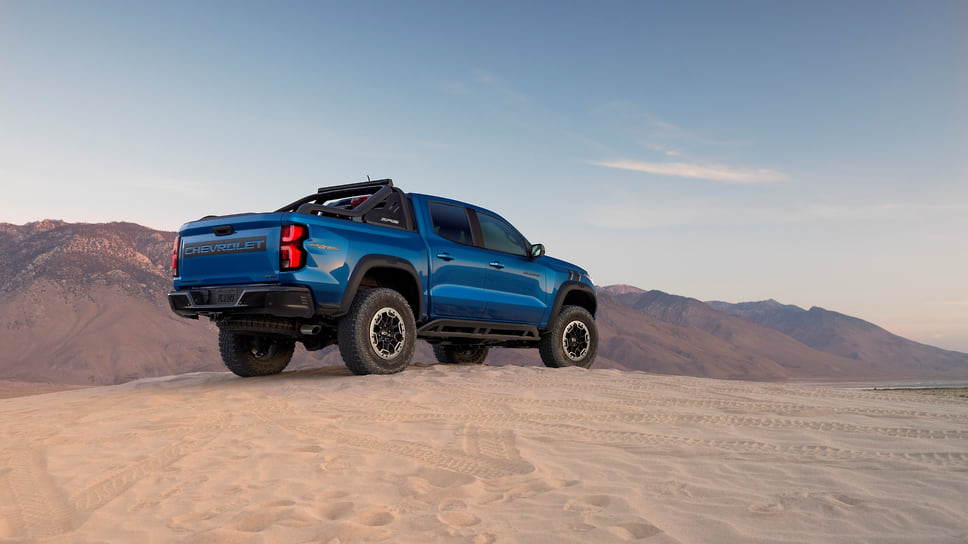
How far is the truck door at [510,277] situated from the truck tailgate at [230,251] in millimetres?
2849

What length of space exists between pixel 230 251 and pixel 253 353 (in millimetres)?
1979

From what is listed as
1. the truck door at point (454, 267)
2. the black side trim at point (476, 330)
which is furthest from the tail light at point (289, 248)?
the black side trim at point (476, 330)

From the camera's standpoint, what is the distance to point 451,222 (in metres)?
8.68

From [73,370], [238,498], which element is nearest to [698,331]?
[73,370]

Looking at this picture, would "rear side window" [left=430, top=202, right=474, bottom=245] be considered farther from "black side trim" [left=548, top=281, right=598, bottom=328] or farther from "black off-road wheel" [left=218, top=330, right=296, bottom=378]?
"black off-road wheel" [left=218, top=330, right=296, bottom=378]

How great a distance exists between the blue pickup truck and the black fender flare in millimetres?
12

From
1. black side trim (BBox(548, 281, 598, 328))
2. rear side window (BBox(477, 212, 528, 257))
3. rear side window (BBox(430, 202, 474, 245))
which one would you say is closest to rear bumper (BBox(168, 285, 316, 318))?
rear side window (BBox(430, 202, 474, 245))

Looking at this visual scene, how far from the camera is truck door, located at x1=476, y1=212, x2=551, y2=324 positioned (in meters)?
8.84

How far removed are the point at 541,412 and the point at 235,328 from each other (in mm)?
3526

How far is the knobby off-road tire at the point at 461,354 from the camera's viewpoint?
1125 cm

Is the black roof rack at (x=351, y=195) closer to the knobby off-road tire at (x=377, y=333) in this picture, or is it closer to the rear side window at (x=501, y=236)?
the knobby off-road tire at (x=377, y=333)

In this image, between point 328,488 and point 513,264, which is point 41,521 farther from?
point 513,264

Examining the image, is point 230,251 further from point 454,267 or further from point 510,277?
point 510,277

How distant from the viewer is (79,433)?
4.99 meters
